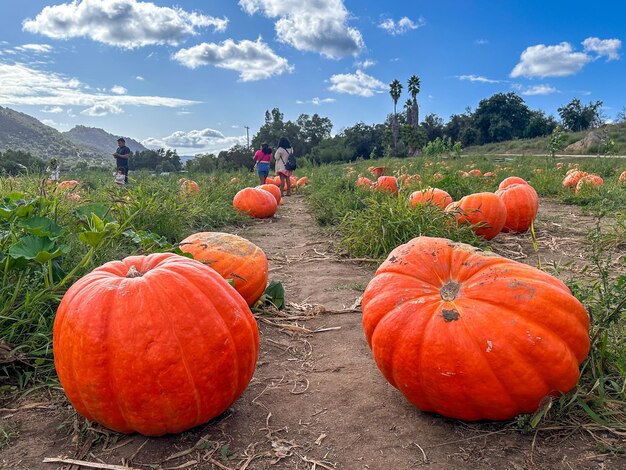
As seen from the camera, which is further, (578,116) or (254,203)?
(578,116)

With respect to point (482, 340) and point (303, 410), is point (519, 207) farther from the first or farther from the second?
point (303, 410)

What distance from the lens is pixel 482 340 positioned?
189cm

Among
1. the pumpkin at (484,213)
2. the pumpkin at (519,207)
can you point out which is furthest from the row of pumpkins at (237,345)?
the pumpkin at (519,207)

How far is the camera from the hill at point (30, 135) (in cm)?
8550

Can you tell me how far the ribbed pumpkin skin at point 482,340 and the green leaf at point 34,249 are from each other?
1.53 meters

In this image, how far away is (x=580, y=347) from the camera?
1982mm

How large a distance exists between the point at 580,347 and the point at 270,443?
1.34 m

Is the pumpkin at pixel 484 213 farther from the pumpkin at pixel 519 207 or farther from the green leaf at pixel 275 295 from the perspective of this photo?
the green leaf at pixel 275 295

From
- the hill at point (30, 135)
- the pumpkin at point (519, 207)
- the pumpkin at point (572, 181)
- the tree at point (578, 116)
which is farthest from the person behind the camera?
the hill at point (30, 135)

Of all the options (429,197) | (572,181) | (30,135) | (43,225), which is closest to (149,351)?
(43,225)

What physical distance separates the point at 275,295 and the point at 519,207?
3.68 metres

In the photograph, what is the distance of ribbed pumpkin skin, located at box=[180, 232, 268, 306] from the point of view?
3.32 meters

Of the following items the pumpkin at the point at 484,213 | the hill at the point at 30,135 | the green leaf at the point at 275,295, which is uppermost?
the hill at the point at 30,135

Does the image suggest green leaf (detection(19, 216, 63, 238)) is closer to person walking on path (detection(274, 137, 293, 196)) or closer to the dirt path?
the dirt path
